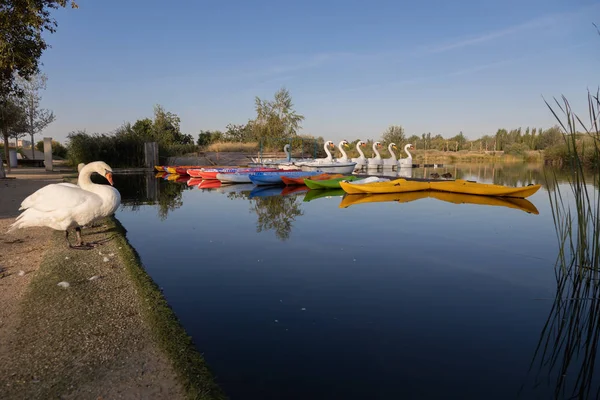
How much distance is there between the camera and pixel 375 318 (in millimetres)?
4617

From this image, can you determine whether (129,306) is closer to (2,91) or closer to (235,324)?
(235,324)

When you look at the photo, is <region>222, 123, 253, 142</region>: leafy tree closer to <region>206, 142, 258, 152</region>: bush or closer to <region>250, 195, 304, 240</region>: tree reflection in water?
<region>206, 142, 258, 152</region>: bush

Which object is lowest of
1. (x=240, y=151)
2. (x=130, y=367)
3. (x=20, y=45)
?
(x=130, y=367)

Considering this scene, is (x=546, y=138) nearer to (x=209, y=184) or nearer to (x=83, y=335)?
(x=209, y=184)

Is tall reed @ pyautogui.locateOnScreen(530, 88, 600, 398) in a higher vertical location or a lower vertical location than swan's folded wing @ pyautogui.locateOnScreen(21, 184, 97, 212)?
lower

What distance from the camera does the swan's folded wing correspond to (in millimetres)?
6461

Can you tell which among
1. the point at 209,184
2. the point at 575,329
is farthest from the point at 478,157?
the point at 575,329

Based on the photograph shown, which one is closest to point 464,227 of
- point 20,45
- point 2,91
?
point 20,45

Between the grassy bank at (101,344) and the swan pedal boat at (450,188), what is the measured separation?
12237 millimetres

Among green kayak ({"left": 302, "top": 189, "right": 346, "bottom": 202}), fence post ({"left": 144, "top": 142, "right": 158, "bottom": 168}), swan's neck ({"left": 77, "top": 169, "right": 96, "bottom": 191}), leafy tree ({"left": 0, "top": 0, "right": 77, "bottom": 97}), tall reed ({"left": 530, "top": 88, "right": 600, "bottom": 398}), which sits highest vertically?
leafy tree ({"left": 0, "top": 0, "right": 77, "bottom": 97})

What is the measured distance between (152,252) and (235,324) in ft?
12.3

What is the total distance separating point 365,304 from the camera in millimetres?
5047

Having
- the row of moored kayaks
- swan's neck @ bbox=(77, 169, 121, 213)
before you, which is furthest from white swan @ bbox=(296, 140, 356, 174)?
swan's neck @ bbox=(77, 169, 121, 213)

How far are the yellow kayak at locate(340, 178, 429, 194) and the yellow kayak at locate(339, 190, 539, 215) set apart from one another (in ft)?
0.67
